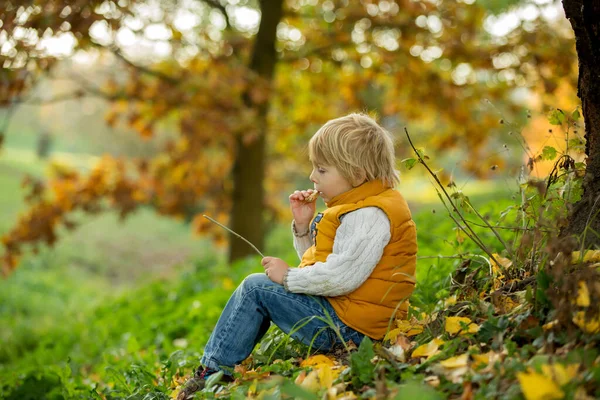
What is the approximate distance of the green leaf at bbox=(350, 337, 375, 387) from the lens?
7.65 ft

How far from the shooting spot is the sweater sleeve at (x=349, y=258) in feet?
8.98

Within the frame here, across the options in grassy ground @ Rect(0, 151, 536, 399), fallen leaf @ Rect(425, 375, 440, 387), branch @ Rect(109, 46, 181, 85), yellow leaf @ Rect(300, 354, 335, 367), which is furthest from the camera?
branch @ Rect(109, 46, 181, 85)

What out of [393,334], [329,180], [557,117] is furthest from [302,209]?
[557,117]

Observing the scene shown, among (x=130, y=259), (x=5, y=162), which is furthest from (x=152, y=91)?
(x=5, y=162)

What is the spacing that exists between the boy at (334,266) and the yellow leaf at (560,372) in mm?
1001

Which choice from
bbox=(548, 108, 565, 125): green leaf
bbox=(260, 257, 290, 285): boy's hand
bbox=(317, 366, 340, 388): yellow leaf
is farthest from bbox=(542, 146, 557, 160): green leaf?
bbox=(317, 366, 340, 388): yellow leaf

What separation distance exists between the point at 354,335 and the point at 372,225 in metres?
0.49

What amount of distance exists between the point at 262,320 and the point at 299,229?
521 mm

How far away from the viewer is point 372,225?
2.78 metres

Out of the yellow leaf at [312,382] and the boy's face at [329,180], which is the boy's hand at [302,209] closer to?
the boy's face at [329,180]

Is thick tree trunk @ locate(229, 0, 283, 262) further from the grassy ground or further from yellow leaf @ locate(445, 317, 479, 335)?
yellow leaf @ locate(445, 317, 479, 335)

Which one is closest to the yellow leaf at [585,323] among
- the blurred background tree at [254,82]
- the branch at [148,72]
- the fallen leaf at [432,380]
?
the fallen leaf at [432,380]

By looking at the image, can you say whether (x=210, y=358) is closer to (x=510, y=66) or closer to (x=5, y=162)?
(x=510, y=66)

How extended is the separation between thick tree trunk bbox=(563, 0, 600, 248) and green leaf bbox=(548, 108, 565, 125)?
10 centimetres
